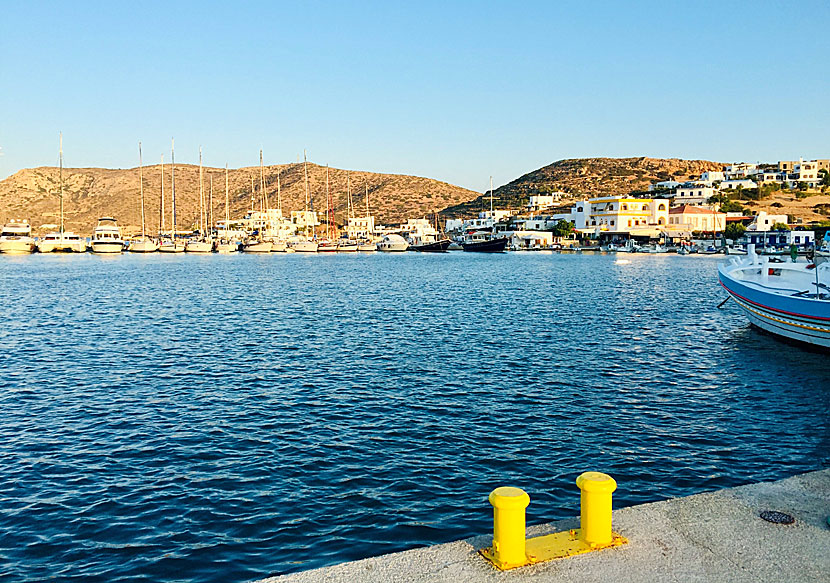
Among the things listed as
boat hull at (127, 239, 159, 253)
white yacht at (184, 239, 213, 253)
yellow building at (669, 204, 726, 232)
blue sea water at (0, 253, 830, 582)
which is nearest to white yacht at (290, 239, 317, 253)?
white yacht at (184, 239, 213, 253)

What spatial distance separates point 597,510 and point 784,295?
81.0 ft

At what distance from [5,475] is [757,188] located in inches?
8366

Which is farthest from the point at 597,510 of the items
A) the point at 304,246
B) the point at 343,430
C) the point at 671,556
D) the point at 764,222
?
the point at 764,222

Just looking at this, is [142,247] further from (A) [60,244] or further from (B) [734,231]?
(B) [734,231]

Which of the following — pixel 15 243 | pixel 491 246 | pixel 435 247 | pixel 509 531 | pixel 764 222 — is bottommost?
pixel 509 531

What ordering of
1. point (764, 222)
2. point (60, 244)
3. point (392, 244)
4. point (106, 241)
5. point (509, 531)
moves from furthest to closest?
point (392, 244)
point (764, 222)
point (60, 244)
point (106, 241)
point (509, 531)

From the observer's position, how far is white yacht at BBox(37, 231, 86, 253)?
433 feet

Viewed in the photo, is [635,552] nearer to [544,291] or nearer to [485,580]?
[485,580]

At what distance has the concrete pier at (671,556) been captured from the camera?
7.03m

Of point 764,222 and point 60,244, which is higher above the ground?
point 764,222

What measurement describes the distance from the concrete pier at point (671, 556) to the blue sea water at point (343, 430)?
2501 millimetres

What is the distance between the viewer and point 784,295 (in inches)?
1110

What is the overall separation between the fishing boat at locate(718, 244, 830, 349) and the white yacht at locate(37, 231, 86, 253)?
130359 mm

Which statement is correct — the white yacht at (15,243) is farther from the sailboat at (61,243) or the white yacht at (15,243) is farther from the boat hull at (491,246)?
the boat hull at (491,246)
